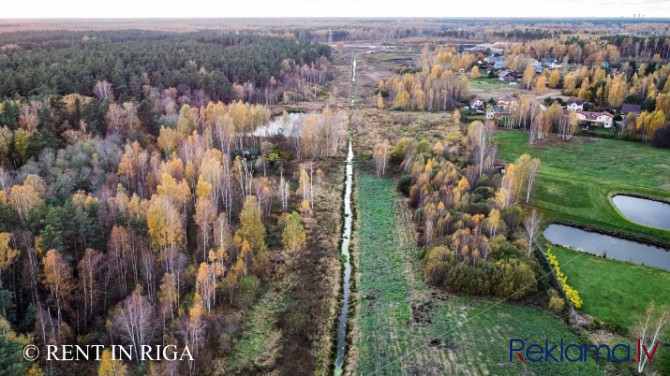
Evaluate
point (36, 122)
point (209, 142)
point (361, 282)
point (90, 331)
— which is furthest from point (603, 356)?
point (36, 122)


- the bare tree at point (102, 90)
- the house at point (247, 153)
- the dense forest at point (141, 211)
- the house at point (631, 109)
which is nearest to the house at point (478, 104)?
the house at point (631, 109)

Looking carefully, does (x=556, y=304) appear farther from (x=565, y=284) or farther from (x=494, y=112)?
(x=494, y=112)

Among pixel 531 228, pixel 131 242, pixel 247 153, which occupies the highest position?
pixel 247 153

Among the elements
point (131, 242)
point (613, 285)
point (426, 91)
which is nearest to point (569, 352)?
point (613, 285)

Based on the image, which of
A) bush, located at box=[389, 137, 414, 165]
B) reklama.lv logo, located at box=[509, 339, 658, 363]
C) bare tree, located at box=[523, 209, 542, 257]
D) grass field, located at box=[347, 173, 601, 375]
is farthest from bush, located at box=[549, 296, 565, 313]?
bush, located at box=[389, 137, 414, 165]

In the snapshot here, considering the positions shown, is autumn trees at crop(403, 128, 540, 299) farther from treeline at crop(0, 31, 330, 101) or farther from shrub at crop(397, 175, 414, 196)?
treeline at crop(0, 31, 330, 101)

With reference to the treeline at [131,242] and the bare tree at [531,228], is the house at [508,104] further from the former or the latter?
the treeline at [131,242]
